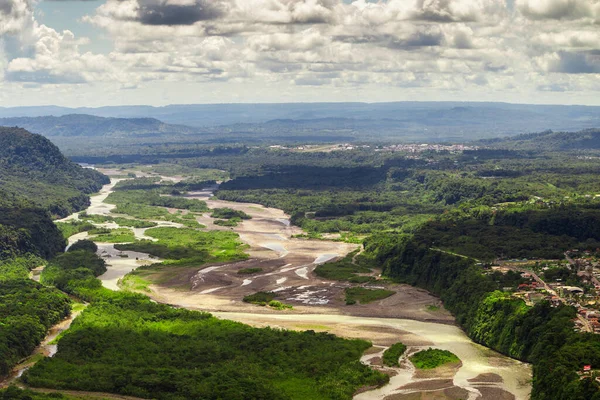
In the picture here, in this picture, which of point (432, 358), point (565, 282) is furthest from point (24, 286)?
point (565, 282)

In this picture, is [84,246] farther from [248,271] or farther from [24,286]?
[24,286]

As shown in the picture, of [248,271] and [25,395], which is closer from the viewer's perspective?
[25,395]

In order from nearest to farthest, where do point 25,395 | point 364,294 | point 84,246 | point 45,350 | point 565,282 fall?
point 25,395 → point 45,350 → point 565,282 → point 364,294 → point 84,246

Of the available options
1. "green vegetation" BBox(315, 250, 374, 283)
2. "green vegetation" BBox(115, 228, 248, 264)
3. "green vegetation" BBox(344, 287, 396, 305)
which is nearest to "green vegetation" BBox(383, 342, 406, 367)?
"green vegetation" BBox(344, 287, 396, 305)

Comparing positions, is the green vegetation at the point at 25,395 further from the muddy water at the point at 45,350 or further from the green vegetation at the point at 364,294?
the green vegetation at the point at 364,294

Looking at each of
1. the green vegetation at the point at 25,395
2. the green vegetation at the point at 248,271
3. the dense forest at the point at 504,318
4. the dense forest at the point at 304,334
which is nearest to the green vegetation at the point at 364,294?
the dense forest at the point at 504,318
